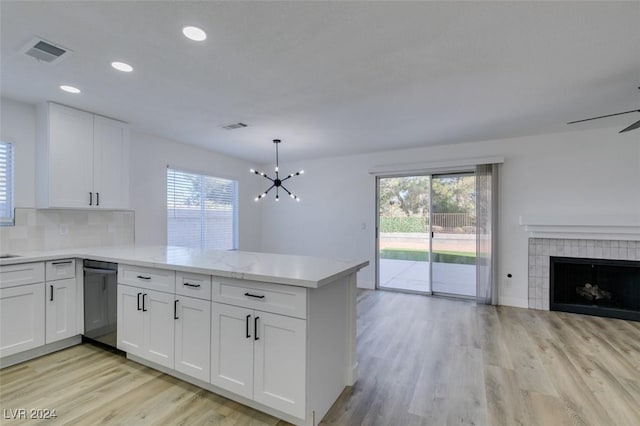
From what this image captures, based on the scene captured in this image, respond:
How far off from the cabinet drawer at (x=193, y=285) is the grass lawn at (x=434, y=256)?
3.86 m

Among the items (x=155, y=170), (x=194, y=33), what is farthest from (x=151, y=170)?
(x=194, y=33)

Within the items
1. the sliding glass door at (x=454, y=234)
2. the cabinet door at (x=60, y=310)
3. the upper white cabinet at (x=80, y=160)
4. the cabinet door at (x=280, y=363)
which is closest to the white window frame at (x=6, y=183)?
the upper white cabinet at (x=80, y=160)

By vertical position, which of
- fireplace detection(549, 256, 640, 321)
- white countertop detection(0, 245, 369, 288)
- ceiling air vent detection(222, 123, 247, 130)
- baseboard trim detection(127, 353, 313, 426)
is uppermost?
ceiling air vent detection(222, 123, 247, 130)

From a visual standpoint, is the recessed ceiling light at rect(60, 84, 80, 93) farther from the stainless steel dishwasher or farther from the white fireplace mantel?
the white fireplace mantel

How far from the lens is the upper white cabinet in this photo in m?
3.13

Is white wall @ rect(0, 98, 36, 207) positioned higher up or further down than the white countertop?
higher up

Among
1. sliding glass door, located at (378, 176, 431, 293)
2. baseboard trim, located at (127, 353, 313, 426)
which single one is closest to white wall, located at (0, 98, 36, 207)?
baseboard trim, located at (127, 353, 313, 426)

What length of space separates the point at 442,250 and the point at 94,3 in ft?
16.6

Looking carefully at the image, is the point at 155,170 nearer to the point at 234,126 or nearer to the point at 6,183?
the point at 234,126

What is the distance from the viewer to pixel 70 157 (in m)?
3.26

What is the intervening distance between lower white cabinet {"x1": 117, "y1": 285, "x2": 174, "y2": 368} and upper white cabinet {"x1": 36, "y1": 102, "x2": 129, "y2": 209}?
1.37m

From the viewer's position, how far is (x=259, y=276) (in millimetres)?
1918

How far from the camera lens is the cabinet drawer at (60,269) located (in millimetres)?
2833

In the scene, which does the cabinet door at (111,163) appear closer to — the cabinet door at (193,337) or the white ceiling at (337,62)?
the white ceiling at (337,62)
